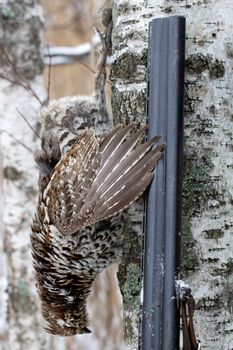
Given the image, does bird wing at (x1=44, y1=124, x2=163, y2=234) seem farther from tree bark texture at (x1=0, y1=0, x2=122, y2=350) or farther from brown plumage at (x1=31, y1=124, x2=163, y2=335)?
tree bark texture at (x1=0, y1=0, x2=122, y2=350)

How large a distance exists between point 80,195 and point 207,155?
0.43 m

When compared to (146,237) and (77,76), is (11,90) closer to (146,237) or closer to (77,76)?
(146,237)

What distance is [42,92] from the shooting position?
4680 millimetres

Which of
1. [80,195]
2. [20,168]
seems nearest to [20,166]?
[20,168]

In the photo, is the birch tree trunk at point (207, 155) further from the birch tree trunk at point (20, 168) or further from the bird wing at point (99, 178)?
the birch tree trunk at point (20, 168)

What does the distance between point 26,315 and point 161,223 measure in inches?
132

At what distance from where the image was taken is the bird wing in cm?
173

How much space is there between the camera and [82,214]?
2004mm

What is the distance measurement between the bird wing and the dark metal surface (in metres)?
0.04

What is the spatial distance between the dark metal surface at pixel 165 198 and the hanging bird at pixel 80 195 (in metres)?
0.04

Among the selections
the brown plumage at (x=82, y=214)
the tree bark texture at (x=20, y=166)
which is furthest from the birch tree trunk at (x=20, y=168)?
the brown plumage at (x=82, y=214)

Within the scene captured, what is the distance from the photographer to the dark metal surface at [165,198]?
1631 millimetres

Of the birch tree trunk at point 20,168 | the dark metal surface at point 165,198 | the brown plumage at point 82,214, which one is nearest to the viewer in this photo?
the dark metal surface at point 165,198

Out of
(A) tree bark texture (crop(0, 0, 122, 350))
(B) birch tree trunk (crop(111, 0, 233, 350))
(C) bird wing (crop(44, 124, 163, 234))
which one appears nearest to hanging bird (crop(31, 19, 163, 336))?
(C) bird wing (crop(44, 124, 163, 234))
